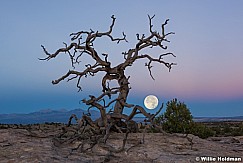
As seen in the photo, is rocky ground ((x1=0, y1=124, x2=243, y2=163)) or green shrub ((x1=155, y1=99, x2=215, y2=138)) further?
green shrub ((x1=155, y1=99, x2=215, y2=138))

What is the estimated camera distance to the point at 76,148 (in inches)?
351

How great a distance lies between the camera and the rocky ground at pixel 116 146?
7.93 meters

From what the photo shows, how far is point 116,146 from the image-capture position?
30.3 feet

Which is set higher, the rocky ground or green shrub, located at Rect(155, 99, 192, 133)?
→ green shrub, located at Rect(155, 99, 192, 133)

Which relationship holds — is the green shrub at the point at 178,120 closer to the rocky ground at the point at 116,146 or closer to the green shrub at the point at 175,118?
the green shrub at the point at 175,118

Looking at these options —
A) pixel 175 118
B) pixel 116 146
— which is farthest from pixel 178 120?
pixel 116 146

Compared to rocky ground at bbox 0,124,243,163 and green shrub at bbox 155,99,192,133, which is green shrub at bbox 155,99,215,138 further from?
rocky ground at bbox 0,124,243,163

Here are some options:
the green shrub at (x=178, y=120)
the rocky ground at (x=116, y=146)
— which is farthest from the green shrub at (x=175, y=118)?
the rocky ground at (x=116, y=146)

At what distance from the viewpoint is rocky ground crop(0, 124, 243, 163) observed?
7.93 metres

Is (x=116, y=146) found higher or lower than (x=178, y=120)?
lower

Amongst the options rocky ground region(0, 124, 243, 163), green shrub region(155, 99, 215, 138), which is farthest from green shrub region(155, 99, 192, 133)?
rocky ground region(0, 124, 243, 163)

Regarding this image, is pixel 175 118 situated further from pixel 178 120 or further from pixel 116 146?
pixel 116 146

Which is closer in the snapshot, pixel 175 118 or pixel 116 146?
pixel 116 146

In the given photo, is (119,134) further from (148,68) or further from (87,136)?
(148,68)
